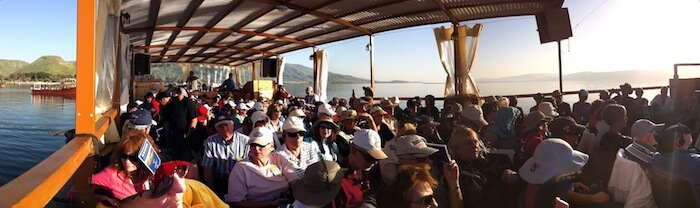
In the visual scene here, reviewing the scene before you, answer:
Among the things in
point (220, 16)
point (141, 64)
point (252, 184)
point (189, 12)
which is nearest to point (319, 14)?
point (220, 16)

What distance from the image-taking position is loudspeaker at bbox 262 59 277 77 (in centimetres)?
1692

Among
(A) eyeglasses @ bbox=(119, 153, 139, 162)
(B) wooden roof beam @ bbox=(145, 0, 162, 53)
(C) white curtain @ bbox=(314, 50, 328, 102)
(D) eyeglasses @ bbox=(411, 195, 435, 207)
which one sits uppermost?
(B) wooden roof beam @ bbox=(145, 0, 162, 53)

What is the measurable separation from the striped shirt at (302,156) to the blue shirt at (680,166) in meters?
2.37

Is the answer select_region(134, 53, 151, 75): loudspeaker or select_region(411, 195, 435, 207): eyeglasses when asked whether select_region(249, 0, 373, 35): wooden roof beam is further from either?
select_region(411, 195, 435, 207): eyeglasses

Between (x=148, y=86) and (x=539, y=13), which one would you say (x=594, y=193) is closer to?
(x=539, y=13)

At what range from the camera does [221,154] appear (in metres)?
3.70

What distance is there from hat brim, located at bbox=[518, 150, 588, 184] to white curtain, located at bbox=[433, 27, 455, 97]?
792 cm

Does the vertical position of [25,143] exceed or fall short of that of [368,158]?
it falls short

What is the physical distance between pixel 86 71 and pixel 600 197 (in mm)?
3326

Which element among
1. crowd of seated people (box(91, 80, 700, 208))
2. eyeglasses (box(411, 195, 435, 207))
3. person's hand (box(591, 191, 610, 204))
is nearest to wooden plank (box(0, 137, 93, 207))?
crowd of seated people (box(91, 80, 700, 208))

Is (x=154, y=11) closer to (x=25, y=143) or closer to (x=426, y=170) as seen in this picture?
(x=25, y=143)

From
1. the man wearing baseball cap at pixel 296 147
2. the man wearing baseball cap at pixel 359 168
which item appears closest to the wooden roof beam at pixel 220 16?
the man wearing baseball cap at pixel 296 147

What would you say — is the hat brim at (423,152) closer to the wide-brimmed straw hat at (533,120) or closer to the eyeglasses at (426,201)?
the eyeglasses at (426,201)

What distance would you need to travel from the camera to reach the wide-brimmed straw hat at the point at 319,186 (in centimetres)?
214
